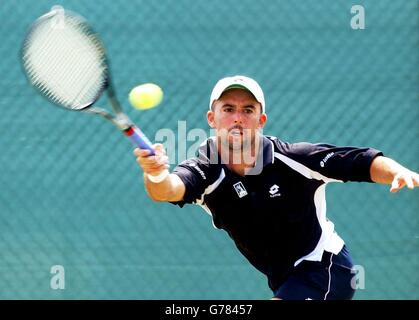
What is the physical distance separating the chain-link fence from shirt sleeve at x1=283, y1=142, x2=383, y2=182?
1179 millimetres

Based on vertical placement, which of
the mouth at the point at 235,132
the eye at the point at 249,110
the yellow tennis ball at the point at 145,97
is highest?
the eye at the point at 249,110

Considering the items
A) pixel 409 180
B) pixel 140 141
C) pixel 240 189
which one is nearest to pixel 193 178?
pixel 240 189

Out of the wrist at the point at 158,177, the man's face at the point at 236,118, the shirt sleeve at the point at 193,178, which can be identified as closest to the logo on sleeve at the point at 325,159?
the man's face at the point at 236,118

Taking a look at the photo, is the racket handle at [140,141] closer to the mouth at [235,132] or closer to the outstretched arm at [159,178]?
the outstretched arm at [159,178]

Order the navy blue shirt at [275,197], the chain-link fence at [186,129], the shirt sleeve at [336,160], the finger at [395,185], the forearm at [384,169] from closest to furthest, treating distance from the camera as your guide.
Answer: the finger at [395,185] < the forearm at [384,169] < the shirt sleeve at [336,160] < the navy blue shirt at [275,197] < the chain-link fence at [186,129]

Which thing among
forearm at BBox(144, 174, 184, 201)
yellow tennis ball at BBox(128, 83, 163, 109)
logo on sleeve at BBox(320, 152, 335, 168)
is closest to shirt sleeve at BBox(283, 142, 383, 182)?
logo on sleeve at BBox(320, 152, 335, 168)

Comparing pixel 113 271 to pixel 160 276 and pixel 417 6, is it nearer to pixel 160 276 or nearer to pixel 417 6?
pixel 160 276

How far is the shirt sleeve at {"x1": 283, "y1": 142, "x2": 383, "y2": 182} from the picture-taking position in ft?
12.6

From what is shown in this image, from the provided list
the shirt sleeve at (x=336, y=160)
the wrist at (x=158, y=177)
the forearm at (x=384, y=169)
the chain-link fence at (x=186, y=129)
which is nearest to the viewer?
the wrist at (x=158, y=177)

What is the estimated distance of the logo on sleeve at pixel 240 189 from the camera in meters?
3.96

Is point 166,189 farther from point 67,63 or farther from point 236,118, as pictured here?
point 67,63

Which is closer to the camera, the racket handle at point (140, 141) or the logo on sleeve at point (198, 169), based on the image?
the racket handle at point (140, 141)

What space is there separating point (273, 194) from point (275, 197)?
1cm

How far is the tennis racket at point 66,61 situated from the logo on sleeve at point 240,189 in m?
0.55
